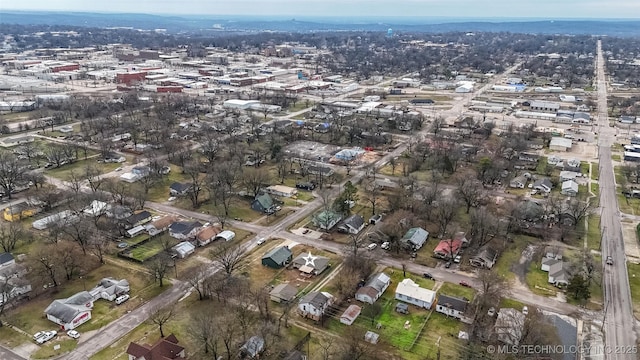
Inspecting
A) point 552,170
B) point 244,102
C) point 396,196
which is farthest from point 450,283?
point 244,102

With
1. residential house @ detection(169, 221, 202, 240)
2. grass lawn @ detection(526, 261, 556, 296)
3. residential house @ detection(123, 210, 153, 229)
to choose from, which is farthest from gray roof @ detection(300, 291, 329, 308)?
residential house @ detection(123, 210, 153, 229)

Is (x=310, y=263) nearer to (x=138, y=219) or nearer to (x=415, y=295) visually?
(x=415, y=295)

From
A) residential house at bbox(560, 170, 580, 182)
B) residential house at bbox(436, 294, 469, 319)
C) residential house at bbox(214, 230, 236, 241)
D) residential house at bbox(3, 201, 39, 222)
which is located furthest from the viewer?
residential house at bbox(560, 170, 580, 182)

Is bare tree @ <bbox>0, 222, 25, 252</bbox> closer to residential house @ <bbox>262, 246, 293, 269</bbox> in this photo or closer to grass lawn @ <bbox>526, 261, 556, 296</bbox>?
residential house @ <bbox>262, 246, 293, 269</bbox>

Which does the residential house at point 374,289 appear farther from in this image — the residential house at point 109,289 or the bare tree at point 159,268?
the residential house at point 109,289

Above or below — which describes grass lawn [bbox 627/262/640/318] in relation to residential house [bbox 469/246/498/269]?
below

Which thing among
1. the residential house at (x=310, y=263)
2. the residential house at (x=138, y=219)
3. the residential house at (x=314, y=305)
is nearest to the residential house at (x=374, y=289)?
the residential house at (x=314, y=305)

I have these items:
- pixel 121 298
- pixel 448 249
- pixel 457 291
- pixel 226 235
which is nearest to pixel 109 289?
pixel 121 298
